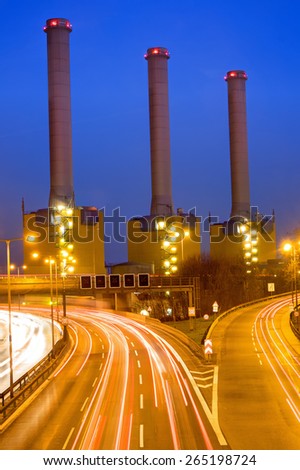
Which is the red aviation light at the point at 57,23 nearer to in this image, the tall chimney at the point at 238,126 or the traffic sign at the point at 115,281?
the tall chimney at the point at 238,126

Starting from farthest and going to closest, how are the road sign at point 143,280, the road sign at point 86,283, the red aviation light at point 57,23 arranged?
1. the red aviation light at point 57,23
2. the road sign at point 143,280
3. the road sign at point 86,283

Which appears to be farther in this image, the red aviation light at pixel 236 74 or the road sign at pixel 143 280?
the red aviation light at pixel 236 74

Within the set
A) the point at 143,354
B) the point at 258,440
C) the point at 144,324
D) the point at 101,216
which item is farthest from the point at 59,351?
the point at 101,216

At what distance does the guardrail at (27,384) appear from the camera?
34412mm

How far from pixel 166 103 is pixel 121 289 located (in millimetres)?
54296

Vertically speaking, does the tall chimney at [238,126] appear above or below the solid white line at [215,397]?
above

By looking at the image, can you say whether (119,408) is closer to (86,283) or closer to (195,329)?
(195,329)

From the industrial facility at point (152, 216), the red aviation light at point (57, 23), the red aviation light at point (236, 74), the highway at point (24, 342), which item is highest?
the red aviation light at point (57, 23)

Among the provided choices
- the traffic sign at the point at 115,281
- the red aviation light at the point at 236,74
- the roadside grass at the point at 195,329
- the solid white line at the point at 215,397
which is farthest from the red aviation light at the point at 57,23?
the solid white line at the point at 215,397

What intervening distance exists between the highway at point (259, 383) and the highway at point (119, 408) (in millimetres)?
1211

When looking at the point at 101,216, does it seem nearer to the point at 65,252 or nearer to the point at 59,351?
the point at 65,252

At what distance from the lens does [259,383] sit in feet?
138

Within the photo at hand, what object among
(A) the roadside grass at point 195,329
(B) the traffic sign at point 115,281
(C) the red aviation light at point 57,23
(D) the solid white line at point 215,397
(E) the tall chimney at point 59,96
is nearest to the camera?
(D) the solid white line at point 215,397

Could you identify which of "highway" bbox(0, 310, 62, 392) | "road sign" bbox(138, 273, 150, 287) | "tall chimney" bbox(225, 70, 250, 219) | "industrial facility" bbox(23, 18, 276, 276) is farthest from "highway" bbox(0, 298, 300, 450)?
"tall chimney" bbox(225, 70, 250, 219)
